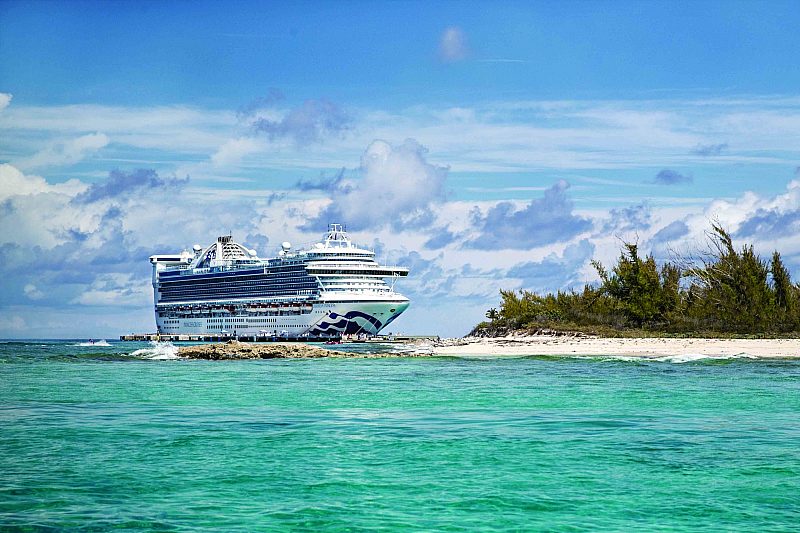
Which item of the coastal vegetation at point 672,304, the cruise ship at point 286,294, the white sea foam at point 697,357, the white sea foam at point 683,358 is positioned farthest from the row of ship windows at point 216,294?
the white sea foam at point 697,357

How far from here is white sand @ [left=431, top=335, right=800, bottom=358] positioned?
4719 cm

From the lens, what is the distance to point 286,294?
4102 inches

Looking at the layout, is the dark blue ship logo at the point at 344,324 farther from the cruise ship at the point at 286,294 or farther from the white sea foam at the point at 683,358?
the white sea foam at the point at 683,358

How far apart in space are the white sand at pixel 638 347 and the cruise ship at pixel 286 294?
3585 centimetres

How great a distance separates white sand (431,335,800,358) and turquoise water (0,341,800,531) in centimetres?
1619

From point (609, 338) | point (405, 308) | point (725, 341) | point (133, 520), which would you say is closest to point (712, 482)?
point (133, 520)

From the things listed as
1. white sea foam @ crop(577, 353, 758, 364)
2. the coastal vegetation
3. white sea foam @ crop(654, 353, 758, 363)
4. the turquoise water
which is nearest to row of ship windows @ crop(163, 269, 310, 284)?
the coastal vegetation

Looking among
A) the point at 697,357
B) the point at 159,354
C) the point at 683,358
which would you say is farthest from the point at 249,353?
the point at 697,357

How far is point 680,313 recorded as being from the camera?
64500 mm

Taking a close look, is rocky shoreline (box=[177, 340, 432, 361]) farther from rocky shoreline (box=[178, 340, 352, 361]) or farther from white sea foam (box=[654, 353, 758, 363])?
white sea foam (box=[654, 353, 758, 363])

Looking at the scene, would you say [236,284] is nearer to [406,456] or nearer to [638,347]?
[638,347]

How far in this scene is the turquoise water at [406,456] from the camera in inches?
469

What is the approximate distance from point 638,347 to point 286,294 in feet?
187

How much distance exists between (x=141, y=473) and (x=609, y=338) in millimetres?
50097
